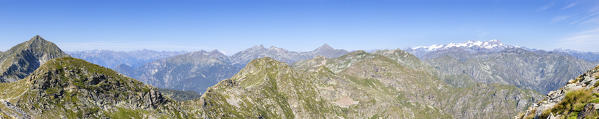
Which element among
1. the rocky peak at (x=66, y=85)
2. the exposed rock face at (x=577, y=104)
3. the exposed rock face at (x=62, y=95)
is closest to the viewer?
the exposed rock face at (x=577, y=104)

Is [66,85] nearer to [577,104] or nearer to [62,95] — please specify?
[62,95]

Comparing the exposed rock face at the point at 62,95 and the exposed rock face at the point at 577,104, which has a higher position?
the exposed rock face at the point at 577,104

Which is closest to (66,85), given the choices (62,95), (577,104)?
(62,95)

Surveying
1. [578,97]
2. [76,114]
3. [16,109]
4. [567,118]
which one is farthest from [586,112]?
[76,114]

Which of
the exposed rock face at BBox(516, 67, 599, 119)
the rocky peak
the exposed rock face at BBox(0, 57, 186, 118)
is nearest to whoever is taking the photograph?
the exposed rock face at BBox(516, 67, 599, 119)

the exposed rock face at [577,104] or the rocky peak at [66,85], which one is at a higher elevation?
the exposed rock face at [577,104]

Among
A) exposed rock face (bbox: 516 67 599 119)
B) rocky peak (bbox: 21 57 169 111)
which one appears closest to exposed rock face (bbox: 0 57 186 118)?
rocky peak (bbox: 21 57 169 111)

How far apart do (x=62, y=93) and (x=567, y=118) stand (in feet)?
694

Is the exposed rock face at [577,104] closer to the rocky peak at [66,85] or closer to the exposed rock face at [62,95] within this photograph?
the exposed rock face at [62,95]

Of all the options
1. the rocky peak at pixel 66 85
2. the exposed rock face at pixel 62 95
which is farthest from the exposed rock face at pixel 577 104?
the rocky peak at pixel 66 85

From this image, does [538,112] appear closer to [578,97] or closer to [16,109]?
[578,97]

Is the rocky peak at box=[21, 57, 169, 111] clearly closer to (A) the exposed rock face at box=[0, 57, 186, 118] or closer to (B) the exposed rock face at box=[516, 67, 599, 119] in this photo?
(A) the exposed rock face at box=[0, 57, 186, 118]

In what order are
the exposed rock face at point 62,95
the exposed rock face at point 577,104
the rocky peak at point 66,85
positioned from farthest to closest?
the rocky peak at point 66,85, the exposed rock face at point 62,95, the exposed rock face at point 577,104

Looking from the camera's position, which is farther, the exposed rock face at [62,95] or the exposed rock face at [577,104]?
the exposed rock face at [62,95]
